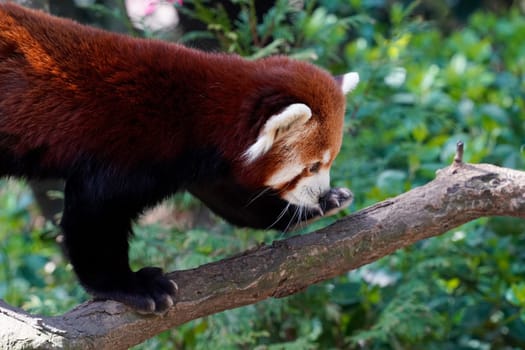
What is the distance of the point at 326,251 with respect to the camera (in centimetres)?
268

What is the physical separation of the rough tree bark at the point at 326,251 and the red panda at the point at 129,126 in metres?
0.08

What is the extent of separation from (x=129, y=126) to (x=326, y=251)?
0.79m

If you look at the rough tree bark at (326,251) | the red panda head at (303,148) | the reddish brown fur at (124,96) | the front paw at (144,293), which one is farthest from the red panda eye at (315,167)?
the front paw at (144,293)

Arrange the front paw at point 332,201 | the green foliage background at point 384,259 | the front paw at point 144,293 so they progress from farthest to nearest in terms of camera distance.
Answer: the green foliage background at point 384,259, the front paw at point 332,201, the front paw at point 144,293

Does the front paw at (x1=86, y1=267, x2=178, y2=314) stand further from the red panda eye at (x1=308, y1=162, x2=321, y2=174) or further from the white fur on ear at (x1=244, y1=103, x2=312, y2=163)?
the red panda eye at (x1=308, y1=162, x2=321, y2=174)

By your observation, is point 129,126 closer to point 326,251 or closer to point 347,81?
point 326,251

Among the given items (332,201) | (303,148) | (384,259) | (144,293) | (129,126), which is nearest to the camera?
(144,293)

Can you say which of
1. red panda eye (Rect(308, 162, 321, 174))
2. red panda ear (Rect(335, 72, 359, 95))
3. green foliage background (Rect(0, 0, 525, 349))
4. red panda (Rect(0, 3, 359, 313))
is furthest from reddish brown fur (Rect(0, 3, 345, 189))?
green foliage background (Rect(0, 0, 525, 349))

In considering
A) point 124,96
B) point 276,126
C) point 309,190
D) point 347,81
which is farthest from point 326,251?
point 124,96

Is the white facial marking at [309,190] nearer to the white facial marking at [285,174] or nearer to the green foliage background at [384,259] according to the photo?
the white facial marking at [285,174]

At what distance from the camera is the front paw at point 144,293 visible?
2.49 m

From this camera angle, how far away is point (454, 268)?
389cm

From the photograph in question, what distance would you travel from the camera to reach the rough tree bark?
2516mm

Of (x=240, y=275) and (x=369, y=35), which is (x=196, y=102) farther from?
(x=369, y=35)
